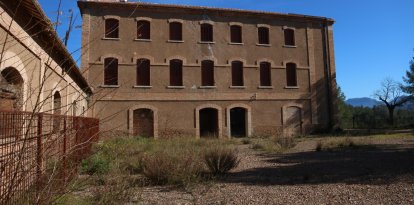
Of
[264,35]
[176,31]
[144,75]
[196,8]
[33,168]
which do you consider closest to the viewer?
[33,168]

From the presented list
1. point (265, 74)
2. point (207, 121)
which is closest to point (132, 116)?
point (207, 121)

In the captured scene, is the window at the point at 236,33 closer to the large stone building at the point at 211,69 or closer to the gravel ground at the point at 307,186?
the large stone building at the point at 211,69

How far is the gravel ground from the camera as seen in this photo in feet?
19.8

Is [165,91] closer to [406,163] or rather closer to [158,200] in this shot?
[406,163]

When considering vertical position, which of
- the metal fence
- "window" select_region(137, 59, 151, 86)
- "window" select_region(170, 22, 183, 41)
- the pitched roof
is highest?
the pitched roof

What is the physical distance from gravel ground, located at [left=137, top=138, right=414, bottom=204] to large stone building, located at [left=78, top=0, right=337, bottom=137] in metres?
12.6

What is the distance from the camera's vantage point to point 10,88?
Result: 7.41 m

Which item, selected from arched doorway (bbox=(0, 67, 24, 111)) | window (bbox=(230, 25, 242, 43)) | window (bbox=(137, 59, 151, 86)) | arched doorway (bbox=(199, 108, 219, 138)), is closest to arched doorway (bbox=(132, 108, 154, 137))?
window (bbox=(137, 59, 151, 86))

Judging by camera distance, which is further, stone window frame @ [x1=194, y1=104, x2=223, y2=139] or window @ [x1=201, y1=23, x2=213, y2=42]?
window @ [x1=201, y1=23, x2=213, y2=42]

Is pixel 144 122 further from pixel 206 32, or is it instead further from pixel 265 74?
pixel 265 74

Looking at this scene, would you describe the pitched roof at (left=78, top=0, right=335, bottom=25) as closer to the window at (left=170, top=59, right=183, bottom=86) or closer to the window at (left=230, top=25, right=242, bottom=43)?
the window at (left=230, top=25, right=242, bottom=43)

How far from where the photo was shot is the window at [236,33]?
23.8 m

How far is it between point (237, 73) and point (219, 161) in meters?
15.2

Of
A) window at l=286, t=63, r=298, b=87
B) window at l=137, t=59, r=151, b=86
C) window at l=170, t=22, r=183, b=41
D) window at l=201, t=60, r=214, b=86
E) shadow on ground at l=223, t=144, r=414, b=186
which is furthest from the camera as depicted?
window at l=286, t=63, r=298, b=87
